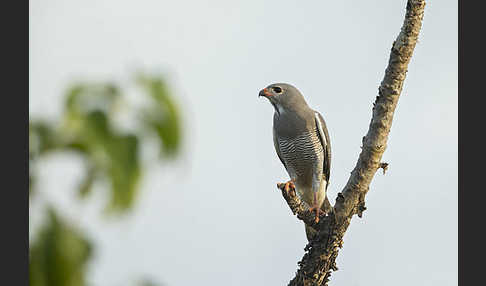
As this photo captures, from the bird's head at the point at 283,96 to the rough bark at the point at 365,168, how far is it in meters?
2.86

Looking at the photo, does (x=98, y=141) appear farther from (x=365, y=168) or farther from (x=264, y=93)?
(x=264, y=93)

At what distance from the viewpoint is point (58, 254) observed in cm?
117

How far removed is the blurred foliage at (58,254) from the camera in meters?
1.16

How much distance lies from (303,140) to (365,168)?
9.62 feet

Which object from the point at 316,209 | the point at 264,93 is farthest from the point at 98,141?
the point at 264,93

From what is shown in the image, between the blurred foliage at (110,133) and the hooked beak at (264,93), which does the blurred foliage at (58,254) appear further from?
the hooked beak at (264,93)

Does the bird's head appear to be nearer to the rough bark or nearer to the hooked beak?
the hooked beak

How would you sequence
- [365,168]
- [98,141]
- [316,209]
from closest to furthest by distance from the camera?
[98,141]
[365,168]
[316,209]

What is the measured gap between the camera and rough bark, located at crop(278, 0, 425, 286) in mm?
6148

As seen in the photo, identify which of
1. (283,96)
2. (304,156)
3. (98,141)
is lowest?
(98,141)

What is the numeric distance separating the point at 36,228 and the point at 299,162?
8.44 metres

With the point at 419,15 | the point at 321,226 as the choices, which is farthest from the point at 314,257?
the point at 419,15

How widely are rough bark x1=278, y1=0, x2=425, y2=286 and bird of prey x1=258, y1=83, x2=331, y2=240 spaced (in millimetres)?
2541

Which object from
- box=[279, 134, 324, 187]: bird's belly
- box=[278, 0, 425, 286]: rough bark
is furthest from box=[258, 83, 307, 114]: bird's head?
box=[278, 0, 425, 286]: rough bark
